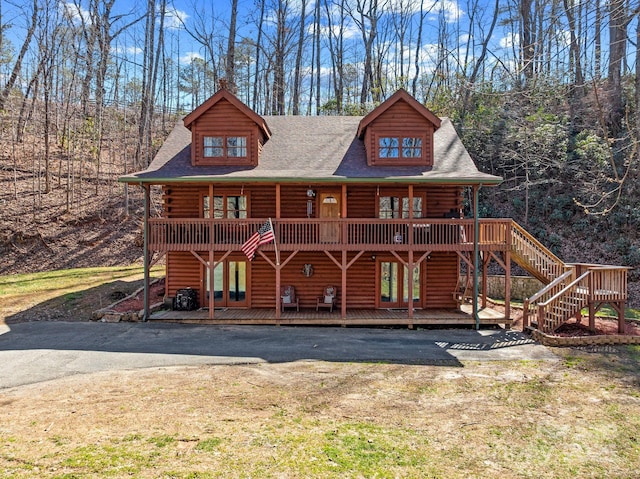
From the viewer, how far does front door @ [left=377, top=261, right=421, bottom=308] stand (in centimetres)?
1647

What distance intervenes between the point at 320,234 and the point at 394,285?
3884mm

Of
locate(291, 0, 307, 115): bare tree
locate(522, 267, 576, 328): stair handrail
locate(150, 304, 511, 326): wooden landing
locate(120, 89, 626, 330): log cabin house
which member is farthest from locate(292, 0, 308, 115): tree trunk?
locate(522, 267, 576, 328): stair handrail

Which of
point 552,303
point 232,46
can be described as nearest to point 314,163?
point 552,303

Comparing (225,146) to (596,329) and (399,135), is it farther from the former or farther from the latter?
(596,329)

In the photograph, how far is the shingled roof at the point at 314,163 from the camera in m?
14.1

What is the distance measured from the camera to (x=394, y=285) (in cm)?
1656

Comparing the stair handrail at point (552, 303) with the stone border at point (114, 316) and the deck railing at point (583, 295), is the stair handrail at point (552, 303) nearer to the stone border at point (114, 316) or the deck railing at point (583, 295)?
the deck railing at point (583, 295)

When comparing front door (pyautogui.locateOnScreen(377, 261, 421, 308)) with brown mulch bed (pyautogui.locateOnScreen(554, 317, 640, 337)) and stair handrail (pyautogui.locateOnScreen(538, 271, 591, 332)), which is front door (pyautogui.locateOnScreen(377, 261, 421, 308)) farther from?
brown mulch bed (pyautogui.locateOnScreen(554, 317, 640, 337))

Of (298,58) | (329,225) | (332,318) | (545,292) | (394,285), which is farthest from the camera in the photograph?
(298,58)

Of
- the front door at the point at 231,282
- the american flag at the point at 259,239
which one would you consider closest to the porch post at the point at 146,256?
the front door at the point at 231,282

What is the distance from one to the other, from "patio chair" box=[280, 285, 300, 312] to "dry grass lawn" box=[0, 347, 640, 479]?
632cm

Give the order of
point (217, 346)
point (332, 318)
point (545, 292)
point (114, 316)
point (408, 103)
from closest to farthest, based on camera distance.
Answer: point (217, 346) < point (545, 292) < point (114, 316) < point (332, 318) < point (408, 103)

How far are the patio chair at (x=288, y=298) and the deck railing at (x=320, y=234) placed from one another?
253 cm

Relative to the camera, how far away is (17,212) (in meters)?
24.1
